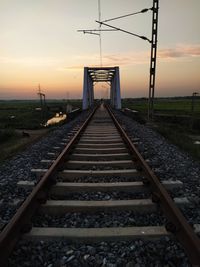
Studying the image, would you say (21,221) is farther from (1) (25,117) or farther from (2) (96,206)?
(1) (25,117)

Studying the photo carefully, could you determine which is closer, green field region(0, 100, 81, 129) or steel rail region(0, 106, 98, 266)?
steel rail region(0, 106, 98, 266)

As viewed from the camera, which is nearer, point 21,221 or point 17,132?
point 21,221

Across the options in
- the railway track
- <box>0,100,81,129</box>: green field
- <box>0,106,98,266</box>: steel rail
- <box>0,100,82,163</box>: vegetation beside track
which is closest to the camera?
<box>0,106,98,266</box>: steel rail

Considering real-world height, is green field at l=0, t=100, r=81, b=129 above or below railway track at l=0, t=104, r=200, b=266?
below

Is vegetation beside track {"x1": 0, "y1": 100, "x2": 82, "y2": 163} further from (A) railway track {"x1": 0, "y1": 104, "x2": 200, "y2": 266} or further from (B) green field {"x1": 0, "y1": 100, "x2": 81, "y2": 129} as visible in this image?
(A) railway track {"x1": 0, "y1": 104, "x2": 200, "y2": 266}

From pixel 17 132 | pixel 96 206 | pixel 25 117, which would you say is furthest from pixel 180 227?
pixel 25 117

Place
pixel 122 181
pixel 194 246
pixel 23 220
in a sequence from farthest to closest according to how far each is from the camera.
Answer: pixel 122 181, pixel 23 220, pixel 194 246

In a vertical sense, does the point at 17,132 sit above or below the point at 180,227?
below

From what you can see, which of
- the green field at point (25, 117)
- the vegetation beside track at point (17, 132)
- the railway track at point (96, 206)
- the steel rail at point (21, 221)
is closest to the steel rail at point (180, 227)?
the railway track at point (96, 206)

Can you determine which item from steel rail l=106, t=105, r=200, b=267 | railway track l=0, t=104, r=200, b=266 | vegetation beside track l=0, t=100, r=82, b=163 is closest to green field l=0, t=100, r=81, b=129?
vegetation beside track l=0, t=100, r=82, b=163

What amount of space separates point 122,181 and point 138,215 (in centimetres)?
122

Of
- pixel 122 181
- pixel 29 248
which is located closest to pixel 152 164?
pixel 122 181

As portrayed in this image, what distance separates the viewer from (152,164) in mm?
5480

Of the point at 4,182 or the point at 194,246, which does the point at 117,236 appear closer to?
the point at 194,246
